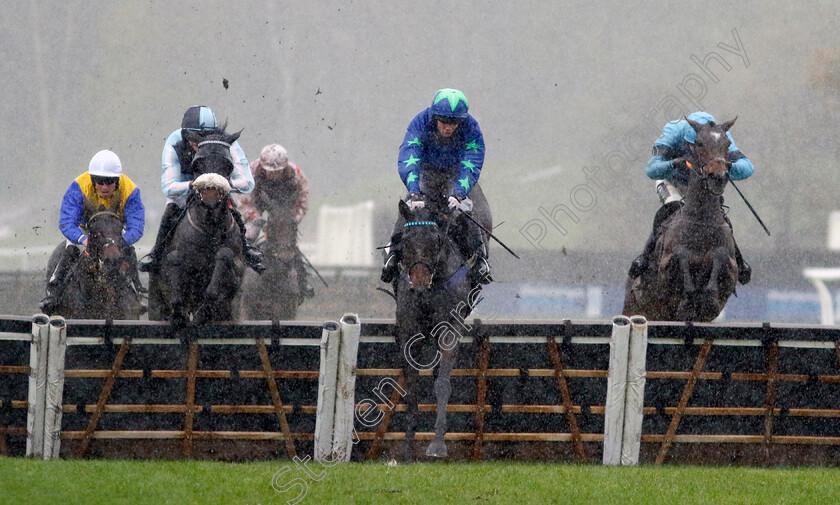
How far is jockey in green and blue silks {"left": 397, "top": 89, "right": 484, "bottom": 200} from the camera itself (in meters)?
7.82

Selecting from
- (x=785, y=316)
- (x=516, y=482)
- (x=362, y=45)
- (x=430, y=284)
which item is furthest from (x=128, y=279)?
(x=362, y=45)

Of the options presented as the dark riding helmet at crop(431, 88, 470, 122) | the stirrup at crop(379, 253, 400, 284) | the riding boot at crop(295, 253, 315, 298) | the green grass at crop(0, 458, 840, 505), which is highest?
the dark riding helmet at crop(431, 88, 470, 122)

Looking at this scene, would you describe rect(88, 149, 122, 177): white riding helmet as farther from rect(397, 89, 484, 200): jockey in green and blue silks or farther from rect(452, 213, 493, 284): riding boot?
rect(452, 213, 493, 284): riding boot

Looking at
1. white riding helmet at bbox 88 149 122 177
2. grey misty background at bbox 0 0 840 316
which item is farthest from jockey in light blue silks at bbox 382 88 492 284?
grey misty background at bbox 0 0 840 316

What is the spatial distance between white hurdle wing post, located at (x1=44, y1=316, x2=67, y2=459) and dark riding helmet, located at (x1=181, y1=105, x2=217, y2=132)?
7.63ft

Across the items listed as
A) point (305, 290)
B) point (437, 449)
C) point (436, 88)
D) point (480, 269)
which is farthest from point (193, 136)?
point (436, 88)

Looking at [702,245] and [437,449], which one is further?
[702,245]

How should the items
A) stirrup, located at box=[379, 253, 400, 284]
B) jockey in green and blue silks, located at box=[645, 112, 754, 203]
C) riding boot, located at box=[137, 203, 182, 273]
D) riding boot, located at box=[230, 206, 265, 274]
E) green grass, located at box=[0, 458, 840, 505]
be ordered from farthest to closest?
1. jockey in green and blue silks, located at box=[645, 112, 754, 203]
2. riding boot, located at box=[137, 203, 182, 273]
3. riding boot, located at box=[230, 206, 265, 274]
4. stirrup, located at box=[379, 253, 400, 284]
5. green grass, located at box=[0, 458, 840, 505]

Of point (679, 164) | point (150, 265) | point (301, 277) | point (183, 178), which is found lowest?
point (301, 277)

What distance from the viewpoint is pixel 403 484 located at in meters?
6.25

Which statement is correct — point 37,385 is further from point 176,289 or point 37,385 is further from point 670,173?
point 670,173

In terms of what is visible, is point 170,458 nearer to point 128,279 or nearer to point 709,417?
point 128,279

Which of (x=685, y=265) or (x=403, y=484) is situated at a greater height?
(x=685, y=265)

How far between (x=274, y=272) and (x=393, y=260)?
517 cm
